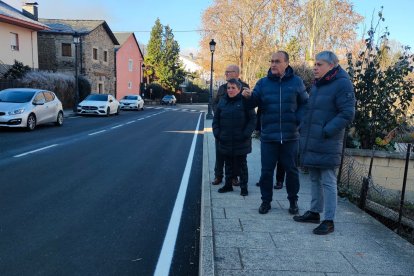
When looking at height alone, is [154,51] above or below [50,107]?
above

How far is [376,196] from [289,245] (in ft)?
10.7

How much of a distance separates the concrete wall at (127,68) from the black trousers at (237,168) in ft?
134

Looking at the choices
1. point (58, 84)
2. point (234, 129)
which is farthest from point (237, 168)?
point (58, 84)

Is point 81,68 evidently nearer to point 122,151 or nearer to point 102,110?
point 102,110

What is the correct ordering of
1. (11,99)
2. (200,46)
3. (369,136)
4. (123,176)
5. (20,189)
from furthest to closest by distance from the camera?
1. (200,46)
2. (11,99)
3. (369,136)
4. (123,176)
5. (20,189)

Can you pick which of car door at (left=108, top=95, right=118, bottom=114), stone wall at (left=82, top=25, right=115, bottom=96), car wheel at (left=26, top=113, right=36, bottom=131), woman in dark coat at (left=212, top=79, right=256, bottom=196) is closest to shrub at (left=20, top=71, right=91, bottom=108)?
car door at (left=108, top=95, right=118, bottom=114)

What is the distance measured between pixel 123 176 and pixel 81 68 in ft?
99.5

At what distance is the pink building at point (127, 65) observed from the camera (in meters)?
45.6

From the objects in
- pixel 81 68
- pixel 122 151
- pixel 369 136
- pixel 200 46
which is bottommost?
pixel 122 151

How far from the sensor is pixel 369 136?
8.01 meters

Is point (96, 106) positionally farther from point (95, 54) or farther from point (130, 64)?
point (130, 64)

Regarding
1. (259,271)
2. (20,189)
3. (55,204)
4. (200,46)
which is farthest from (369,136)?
(200,46)

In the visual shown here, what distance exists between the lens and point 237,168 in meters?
5.88

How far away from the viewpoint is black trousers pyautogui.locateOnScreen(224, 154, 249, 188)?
5.79 metres
